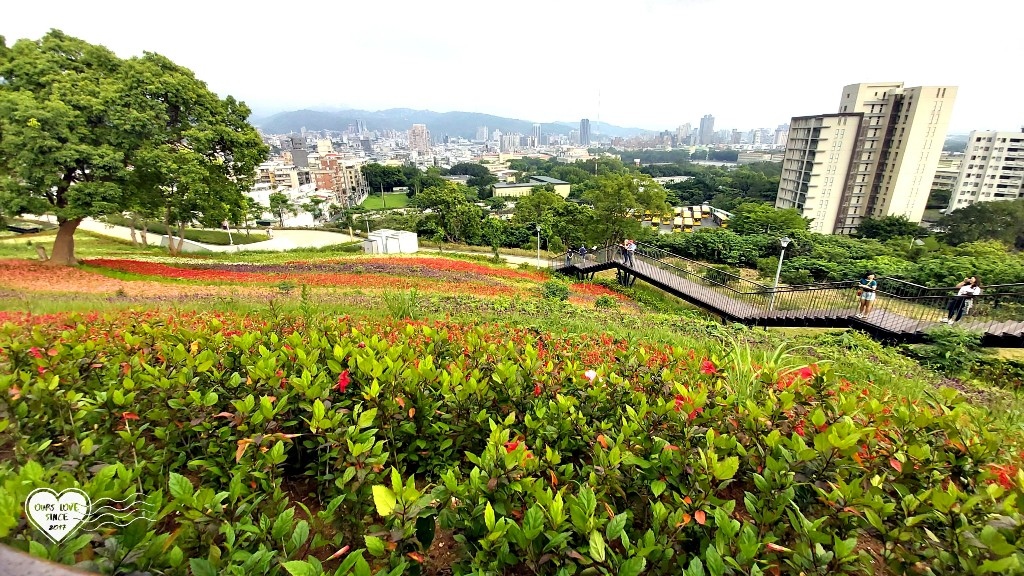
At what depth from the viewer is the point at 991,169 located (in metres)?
80.9

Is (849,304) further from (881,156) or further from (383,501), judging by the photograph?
(881,156)

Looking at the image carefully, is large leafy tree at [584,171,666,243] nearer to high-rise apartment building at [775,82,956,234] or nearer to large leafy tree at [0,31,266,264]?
large leafy tree at [0,31,266,264]

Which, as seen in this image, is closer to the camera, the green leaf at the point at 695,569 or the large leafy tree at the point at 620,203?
the green leaf at the point at 695,569

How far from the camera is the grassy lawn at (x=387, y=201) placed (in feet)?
357

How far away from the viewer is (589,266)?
20969 mm

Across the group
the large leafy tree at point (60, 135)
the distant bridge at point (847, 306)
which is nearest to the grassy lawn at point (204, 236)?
the large leafy tree at point (60, 135)

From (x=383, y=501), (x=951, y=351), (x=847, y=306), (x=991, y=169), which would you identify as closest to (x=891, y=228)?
(x=991, y=169)

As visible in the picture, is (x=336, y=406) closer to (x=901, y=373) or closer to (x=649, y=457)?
(x=649, y=457)

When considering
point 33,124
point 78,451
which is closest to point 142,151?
point 33,124

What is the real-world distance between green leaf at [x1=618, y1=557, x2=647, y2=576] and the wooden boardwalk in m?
12.1

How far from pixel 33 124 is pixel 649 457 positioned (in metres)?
17.3

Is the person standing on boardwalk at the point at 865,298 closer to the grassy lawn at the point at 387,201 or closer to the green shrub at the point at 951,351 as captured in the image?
the green shrub at the point at 951,351

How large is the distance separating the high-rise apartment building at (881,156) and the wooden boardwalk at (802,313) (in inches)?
2541

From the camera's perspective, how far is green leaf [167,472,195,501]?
1.67m
